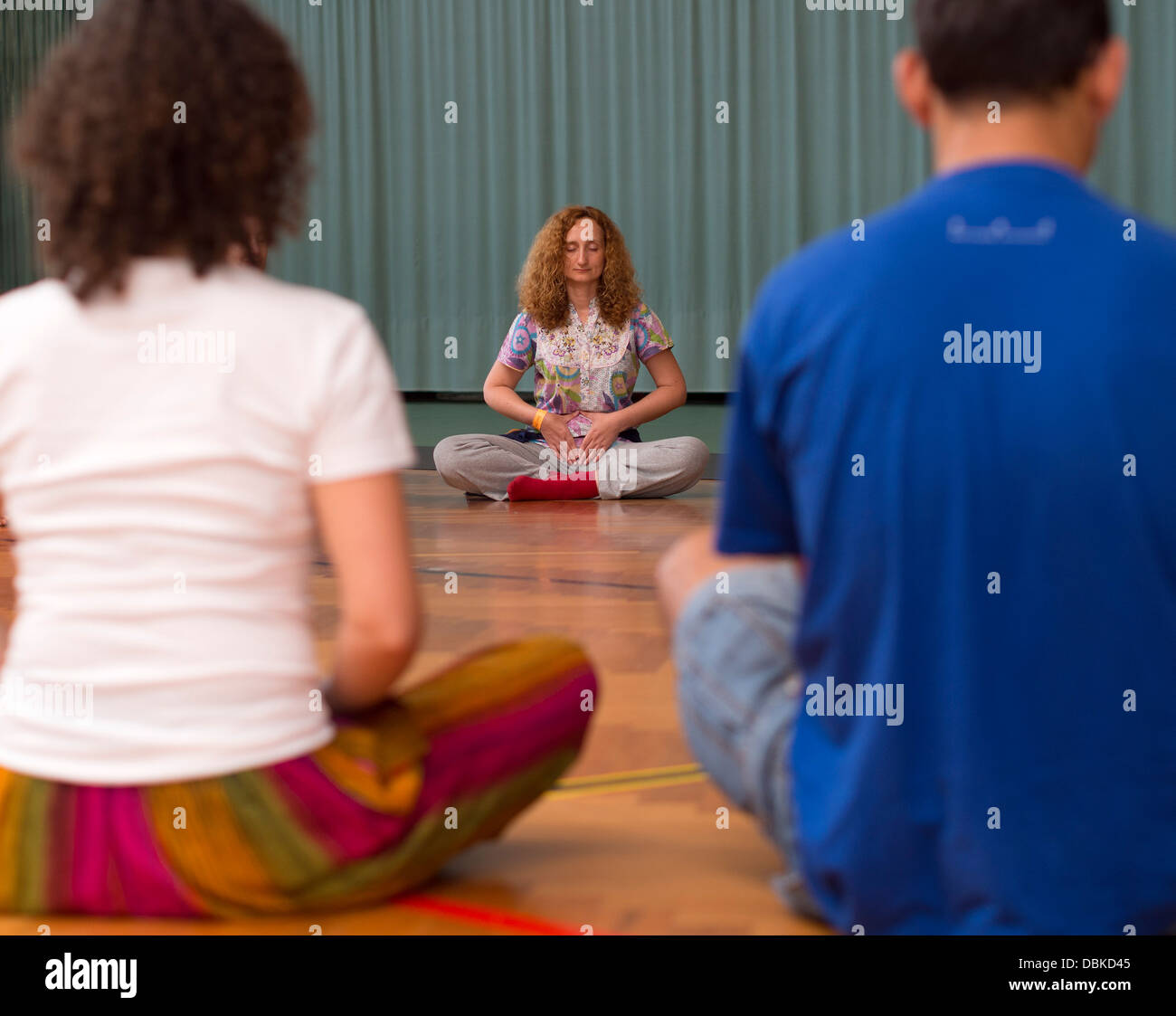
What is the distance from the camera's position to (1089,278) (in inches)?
36.8

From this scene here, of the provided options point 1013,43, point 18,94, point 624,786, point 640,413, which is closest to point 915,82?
point 1013,43

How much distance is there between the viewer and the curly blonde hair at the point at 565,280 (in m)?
4.38

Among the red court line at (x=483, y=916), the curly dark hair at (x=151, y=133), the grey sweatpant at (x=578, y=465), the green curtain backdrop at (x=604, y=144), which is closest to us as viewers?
the curly dark hair at (x=151, y=133)

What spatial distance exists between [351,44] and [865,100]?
2.95 metres

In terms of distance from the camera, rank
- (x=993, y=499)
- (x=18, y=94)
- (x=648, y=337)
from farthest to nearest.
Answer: (x=18, y=94)
(x=648, y=337)
(x=993, y=499)

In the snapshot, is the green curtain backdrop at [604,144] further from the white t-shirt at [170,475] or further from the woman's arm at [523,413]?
the white t-shirt at [170,475]

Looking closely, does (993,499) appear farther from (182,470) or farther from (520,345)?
(520,345)

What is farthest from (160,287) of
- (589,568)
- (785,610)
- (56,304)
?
(589,568)

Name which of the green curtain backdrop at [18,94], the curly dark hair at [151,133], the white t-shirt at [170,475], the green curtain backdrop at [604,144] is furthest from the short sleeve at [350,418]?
the green curtain backdrop at [18,94]

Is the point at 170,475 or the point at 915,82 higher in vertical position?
the point at 915,82

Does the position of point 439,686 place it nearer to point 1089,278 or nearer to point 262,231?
point 262,231

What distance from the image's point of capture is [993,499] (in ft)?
3.07

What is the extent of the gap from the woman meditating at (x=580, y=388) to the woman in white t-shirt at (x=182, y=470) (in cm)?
327

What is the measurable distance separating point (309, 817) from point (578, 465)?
3.35m
